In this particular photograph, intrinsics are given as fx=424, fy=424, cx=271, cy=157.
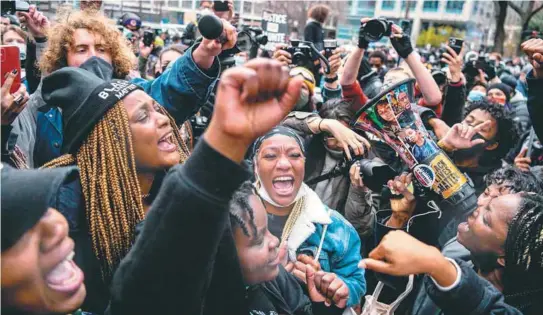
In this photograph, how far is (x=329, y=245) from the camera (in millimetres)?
1967

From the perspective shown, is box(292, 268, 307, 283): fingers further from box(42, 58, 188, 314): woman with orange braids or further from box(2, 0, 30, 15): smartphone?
box(2, 0, 30, 15): smartphone

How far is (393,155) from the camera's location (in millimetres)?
3000

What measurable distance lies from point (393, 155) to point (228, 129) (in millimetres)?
2395

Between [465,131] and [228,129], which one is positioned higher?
[228,129]

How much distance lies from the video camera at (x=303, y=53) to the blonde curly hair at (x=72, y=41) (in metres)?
1.43

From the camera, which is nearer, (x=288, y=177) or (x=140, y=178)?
(x=140, y=178)

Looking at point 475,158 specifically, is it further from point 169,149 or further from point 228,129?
point 228,129

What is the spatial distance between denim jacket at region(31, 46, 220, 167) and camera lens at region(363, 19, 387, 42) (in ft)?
4.68

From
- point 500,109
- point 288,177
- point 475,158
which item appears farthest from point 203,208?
point 500,109

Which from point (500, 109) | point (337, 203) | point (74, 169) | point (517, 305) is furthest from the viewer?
point (500, 109)

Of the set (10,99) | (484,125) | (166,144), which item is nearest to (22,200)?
(166,144)

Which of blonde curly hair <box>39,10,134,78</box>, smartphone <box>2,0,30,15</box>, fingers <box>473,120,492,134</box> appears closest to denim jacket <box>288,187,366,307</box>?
blonde curly hair <box>39,10,134,78</box>

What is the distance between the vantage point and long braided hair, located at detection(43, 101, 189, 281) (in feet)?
4.17

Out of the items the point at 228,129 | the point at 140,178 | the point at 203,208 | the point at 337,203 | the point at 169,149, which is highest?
the point at 228,129
